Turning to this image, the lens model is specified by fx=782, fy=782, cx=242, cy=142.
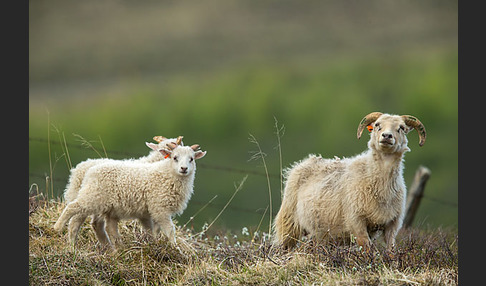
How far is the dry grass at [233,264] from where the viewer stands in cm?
698

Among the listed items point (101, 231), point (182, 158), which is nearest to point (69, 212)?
point (101, 231)

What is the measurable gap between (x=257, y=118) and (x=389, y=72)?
5.36 m

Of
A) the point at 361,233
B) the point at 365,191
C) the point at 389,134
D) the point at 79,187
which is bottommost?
the point at 361,233

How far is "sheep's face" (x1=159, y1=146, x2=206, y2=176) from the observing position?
24.9ft

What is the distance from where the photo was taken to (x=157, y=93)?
29953 millimetres

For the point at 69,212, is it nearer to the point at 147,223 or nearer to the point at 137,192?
the point at 137,192

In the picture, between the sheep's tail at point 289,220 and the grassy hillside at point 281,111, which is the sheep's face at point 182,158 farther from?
the grassy hillside at point 281,111

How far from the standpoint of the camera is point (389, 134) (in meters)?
7.42

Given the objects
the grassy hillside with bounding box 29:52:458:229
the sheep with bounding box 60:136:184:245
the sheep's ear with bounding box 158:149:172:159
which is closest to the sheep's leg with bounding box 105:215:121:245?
the sheep with bounding box 60:136:184:245

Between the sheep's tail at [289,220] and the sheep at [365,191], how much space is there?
9 centimetres

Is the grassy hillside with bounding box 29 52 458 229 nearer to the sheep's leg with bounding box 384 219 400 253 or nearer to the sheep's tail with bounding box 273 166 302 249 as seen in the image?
the sheep's tail with bounding box 273 166 302 249

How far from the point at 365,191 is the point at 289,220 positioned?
1185 millimetres

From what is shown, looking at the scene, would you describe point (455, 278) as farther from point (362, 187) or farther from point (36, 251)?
point (36, 251)

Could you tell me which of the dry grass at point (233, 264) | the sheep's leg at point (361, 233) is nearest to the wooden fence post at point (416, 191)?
the dry grass at point (233, 264)
